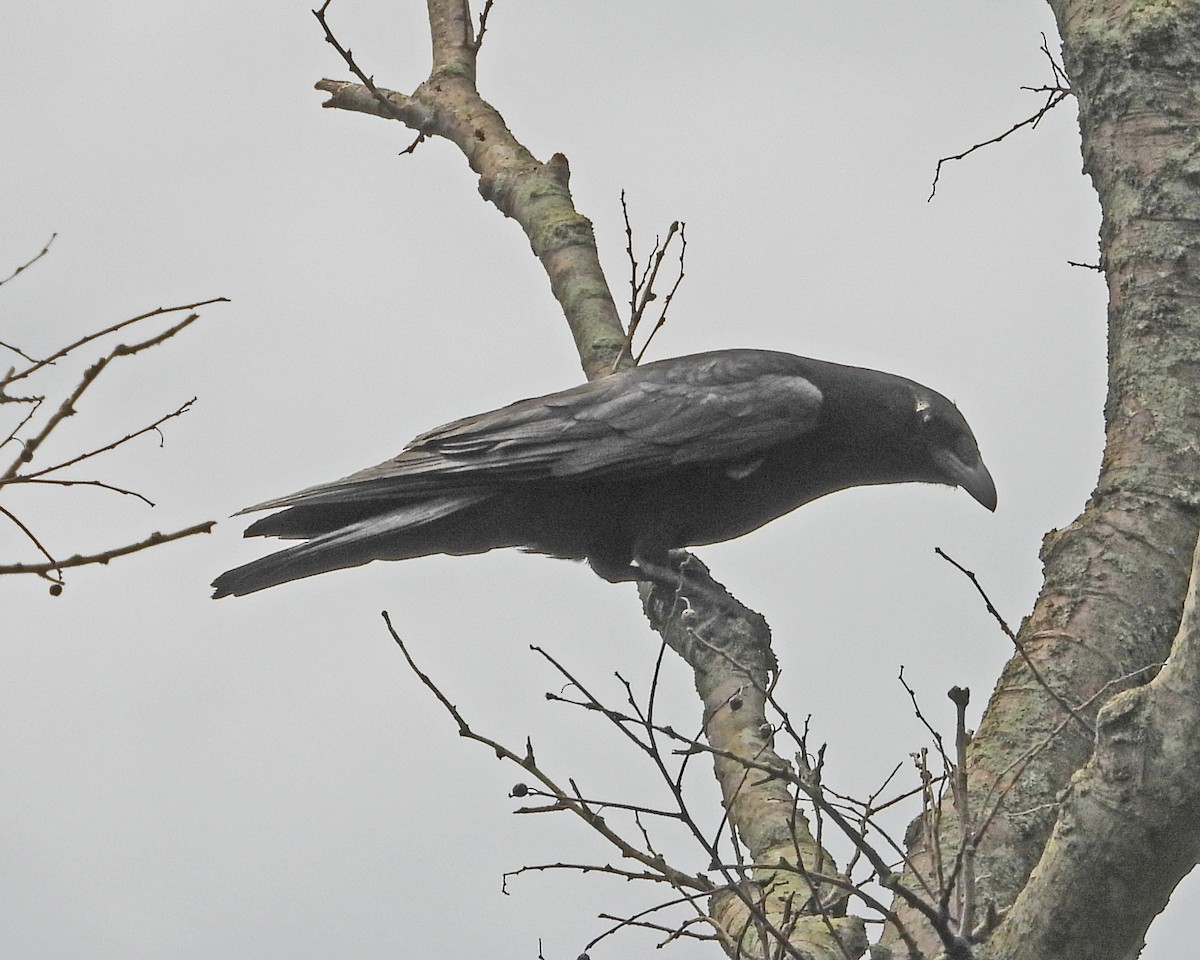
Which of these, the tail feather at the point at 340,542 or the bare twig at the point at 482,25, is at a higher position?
the bare twig at the point at 482,25

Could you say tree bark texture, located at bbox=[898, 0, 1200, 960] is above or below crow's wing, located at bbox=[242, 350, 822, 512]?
below

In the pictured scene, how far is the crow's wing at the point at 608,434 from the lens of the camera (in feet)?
16.4

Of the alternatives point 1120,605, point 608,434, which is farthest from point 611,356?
point 1120,605

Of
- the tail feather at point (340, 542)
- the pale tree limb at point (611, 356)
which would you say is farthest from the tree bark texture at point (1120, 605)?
the tail feather at point (340, 542)

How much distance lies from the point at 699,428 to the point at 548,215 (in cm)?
113

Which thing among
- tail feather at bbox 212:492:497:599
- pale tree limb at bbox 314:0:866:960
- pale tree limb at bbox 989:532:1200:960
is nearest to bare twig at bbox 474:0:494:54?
pale tree limb at bbox 314:0:866:960

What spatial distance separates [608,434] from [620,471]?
0.13m

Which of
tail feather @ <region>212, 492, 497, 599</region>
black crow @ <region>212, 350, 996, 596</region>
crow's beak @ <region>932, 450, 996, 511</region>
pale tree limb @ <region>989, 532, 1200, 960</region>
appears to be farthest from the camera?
crow's beak @ <region>932, 450, 996, 511</region>

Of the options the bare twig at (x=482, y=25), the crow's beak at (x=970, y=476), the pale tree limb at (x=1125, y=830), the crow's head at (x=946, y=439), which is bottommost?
the pale tree limb at (x=1125, y=830)

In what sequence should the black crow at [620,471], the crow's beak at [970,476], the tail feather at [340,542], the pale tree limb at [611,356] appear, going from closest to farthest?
the pale tree limb at [611,356]
the tail feather at [340,542]
the black crow at [620,471]
the crow's beak at [970,476]

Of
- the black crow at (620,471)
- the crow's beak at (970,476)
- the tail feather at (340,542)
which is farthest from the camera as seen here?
the crow's beak at (970,476)

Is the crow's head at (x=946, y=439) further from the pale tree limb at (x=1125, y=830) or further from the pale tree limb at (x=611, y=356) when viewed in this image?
the pale tree limb at (x=1125, y=830)

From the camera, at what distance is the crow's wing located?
4992mm

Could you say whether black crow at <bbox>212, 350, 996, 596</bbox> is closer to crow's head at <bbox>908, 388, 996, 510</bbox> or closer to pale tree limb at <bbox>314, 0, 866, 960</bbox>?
crow's head at <bbox>908, 388, 996, 510</bbox>
